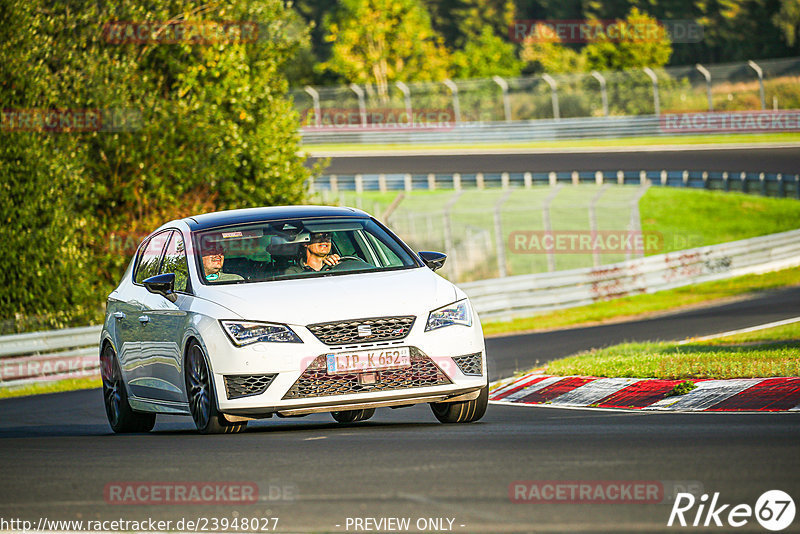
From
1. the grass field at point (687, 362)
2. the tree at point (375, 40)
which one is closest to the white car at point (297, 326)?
the grass field at point (687, 362)

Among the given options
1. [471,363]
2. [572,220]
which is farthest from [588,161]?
[471,363]

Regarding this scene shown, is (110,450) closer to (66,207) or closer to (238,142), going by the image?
(66,207)

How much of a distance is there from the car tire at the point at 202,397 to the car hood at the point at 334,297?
428 millimetres

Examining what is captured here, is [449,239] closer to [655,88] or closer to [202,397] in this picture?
[202,397]

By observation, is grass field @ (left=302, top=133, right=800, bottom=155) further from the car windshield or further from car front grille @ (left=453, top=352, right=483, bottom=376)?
car front grille @ (left=453, top=352, right=483, bottom=376)

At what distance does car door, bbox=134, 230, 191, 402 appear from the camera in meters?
9.32

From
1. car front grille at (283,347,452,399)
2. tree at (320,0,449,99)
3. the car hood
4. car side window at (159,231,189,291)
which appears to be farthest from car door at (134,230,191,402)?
tree at (320,0,449,99)

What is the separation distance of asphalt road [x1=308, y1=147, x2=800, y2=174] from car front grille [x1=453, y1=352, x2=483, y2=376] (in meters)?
30.7

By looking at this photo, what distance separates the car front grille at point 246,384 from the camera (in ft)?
27.8

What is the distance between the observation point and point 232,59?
83.8ft

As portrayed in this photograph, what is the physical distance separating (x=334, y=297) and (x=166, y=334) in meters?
1.59

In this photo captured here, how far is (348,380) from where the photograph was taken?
8453mm

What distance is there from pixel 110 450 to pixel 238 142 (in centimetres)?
1744

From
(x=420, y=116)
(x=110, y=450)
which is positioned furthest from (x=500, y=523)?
(x=420, y=116)
